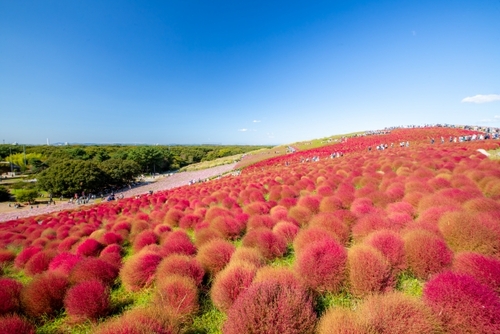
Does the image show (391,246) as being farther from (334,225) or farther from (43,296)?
(43,296)

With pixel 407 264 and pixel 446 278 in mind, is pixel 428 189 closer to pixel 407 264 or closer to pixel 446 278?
pixel 407 264

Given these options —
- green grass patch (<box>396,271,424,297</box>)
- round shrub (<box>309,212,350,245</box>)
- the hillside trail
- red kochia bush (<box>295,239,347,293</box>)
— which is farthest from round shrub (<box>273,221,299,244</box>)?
the hillside trail

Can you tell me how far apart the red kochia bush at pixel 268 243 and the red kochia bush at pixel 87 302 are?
292 cm

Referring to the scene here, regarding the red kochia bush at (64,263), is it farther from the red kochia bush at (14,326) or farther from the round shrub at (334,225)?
the round shrub at (334,225)

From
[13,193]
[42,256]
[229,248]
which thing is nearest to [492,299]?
[229,248]

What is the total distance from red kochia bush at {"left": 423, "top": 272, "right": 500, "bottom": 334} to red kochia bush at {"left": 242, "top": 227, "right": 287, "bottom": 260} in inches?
111

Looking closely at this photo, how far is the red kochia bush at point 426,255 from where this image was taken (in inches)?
141

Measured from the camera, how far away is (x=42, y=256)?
258 inches

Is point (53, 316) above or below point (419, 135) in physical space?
below

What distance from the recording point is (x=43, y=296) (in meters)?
4.03

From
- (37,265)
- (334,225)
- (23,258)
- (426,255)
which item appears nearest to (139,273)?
(37,265)

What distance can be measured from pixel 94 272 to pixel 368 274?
17.2ft

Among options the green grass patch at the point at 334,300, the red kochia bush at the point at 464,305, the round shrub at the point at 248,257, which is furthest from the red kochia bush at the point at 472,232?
the round shrub at the point at 248,257

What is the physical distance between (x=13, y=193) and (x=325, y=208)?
55761 millimetres
